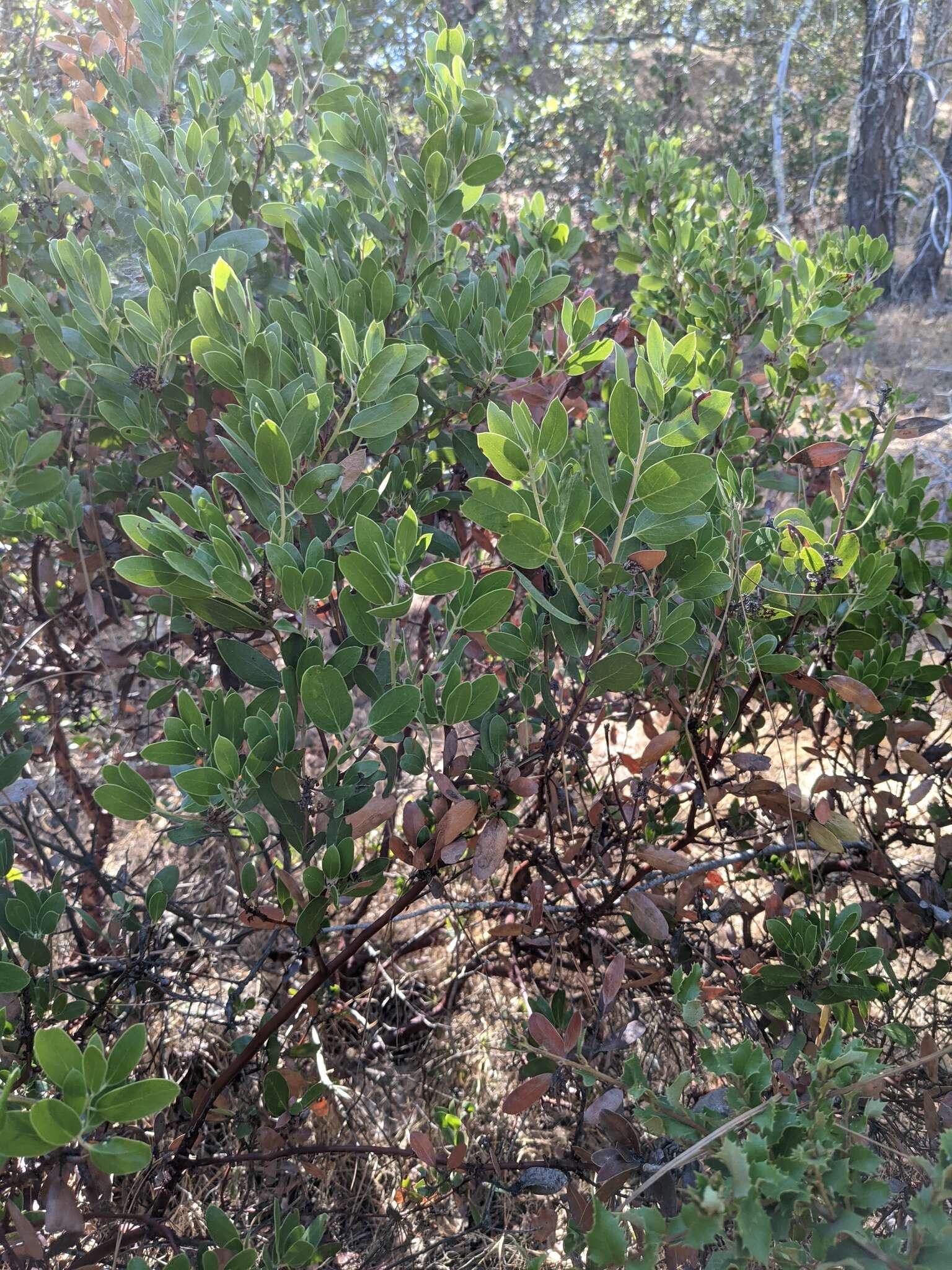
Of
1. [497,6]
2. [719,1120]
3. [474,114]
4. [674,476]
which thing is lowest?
[719,1120]

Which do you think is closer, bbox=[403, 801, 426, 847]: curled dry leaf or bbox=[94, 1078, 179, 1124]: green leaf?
bbox=[94, 1078, 179, 1124]: green leaf

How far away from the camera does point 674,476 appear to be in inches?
41.4

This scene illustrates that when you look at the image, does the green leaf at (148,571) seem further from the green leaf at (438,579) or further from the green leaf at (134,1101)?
the green leaf at (134,1101)

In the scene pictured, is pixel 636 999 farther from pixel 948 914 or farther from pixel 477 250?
pixel 477 250

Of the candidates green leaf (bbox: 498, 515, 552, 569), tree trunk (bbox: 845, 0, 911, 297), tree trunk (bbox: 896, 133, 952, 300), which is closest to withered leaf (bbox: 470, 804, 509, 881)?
green leaf (bbox: 498, 515, 552, 569)

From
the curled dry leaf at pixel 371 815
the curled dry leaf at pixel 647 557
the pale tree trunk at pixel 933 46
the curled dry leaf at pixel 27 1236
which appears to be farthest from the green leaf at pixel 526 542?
the pale tree trunk at pixel 933 46

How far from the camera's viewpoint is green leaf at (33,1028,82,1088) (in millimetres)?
794

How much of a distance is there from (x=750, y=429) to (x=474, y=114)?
833mm

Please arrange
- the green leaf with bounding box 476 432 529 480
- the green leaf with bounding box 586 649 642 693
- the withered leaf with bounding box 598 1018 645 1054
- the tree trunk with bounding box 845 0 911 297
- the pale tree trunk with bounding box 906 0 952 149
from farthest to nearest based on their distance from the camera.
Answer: the pale tree trunk with bounding box 906 0 952 149, the tree trunk with bounding box 845 0 911 297, the withered leaf with bounding box 598 1018 645 1054, the green leaf with bounding box 586 649 642 693, the green leaf with bounding box 476 432 529 480

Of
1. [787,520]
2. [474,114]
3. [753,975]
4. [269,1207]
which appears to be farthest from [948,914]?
[474,114]

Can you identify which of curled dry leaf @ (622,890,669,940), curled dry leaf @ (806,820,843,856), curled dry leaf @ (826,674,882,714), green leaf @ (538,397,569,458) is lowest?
curled dry leaf @ (622,890,669,940)

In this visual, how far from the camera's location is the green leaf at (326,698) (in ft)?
3.42

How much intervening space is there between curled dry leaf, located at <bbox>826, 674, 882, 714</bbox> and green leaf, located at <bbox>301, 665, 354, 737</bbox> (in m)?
0.73

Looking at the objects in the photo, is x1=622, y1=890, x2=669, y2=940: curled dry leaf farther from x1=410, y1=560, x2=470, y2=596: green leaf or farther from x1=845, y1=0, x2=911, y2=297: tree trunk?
x1=845, y1=0, x2=911, y2=297: tree trunk
